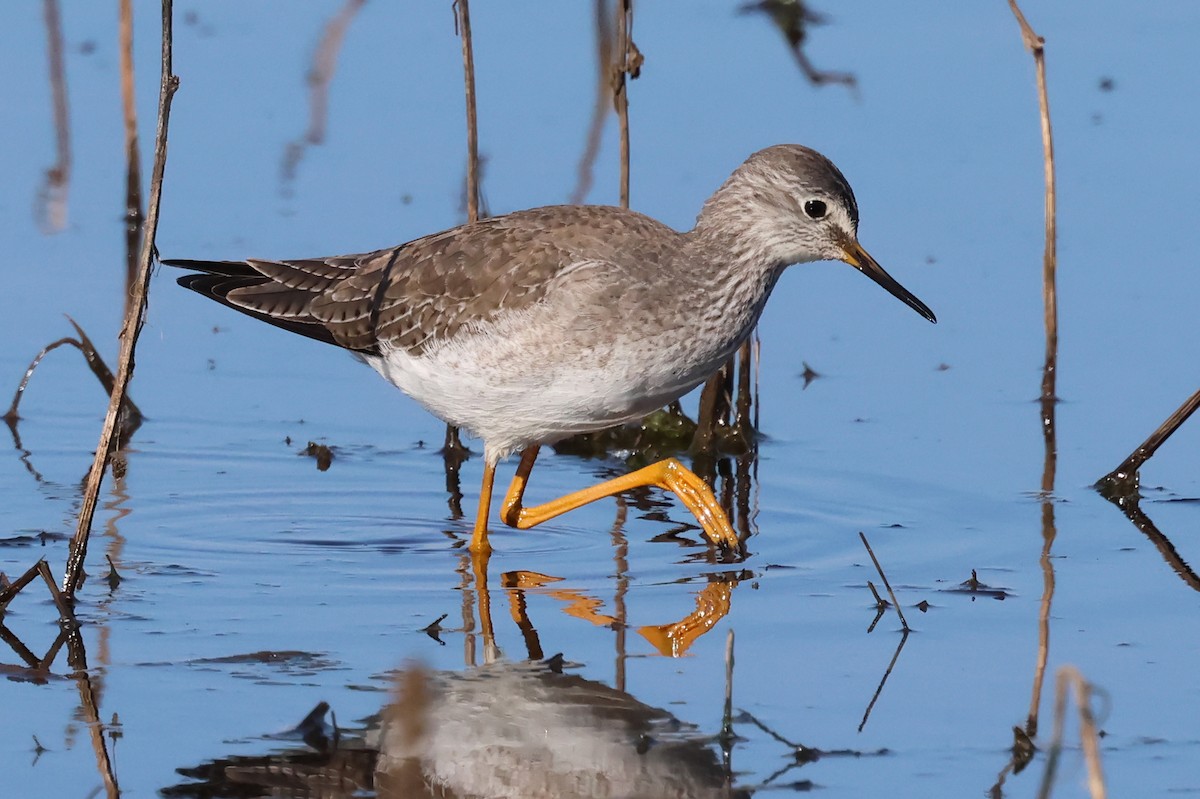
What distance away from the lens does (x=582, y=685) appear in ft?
22.3

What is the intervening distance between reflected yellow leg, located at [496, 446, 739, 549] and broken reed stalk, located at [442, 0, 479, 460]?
44 centimetres

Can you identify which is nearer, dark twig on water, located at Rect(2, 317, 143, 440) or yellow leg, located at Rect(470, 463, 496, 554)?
yellow leg, located at Rect(470, 463, 496, 554)

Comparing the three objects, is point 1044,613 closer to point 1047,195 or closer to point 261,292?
point 1047,195

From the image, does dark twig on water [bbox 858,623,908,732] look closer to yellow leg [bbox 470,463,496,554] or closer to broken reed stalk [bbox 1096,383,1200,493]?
yellow leg [bbox 470,463,496,554]

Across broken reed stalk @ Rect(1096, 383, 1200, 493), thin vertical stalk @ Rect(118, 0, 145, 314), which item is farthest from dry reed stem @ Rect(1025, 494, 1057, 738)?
thin vertical stalk @ Rect(118, 0, 145, 314)

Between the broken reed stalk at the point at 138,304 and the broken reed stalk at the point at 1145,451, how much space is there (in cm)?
465

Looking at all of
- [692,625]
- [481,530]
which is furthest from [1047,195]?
[692,625]

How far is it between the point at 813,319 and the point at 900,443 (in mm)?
1624

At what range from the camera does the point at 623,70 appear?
9766mm

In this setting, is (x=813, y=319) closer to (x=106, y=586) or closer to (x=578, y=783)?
(x=106, y=586)

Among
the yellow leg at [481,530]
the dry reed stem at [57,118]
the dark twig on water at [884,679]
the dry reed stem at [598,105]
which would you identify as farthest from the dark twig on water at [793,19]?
the dark twig on water at [884,679]

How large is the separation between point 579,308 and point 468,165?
188 cm

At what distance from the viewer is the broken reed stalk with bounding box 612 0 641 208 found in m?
9.65

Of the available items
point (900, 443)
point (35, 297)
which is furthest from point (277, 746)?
point (35, 297)
